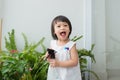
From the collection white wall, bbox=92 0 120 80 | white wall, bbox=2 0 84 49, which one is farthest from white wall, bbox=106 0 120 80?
white wall, bbox=2 0 84 49

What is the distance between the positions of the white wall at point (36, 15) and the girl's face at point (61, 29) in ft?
3.00

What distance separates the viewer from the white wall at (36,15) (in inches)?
91.4

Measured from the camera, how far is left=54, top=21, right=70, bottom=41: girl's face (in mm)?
1415

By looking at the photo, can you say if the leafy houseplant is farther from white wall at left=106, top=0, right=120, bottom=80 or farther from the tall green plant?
white wall at left=106, top=0, right=120, bottom=80

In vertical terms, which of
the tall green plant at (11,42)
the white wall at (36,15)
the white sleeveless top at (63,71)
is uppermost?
the white wall at (36,15)

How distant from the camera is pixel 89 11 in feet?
7.53

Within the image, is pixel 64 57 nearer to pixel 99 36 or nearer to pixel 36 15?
pixel 99 36

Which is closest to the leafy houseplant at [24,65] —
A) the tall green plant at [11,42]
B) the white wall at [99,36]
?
the tall green plant at [11,42]

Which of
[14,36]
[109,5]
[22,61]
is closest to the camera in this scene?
[22,61]

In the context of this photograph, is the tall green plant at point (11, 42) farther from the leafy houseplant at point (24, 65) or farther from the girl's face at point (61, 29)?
the girl's face at point (61, 29)

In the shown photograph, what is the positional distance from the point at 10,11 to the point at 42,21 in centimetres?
34

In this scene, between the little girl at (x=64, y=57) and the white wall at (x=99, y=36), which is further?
the white wall at (x=99, y=36)

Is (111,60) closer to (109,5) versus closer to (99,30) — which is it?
(99,30)

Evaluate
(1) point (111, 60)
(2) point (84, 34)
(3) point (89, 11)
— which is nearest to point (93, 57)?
(1) point (111, 60)
